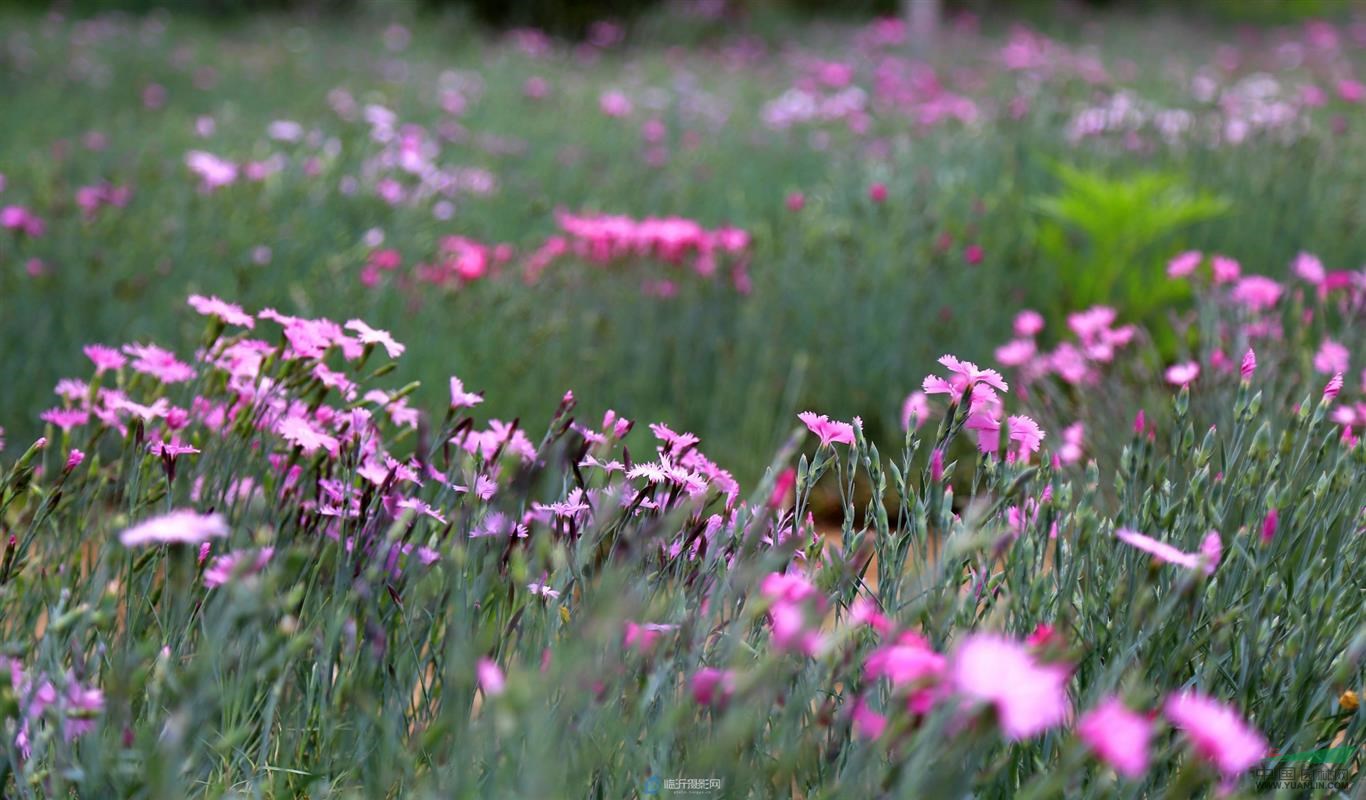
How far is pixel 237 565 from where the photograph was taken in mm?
812

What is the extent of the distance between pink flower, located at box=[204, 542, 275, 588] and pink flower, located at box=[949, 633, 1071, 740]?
18.9 inches

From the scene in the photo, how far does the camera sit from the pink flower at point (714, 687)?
98 cm

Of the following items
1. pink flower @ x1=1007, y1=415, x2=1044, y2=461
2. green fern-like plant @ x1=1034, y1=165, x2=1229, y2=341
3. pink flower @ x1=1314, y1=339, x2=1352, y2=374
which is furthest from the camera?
green fern-like plant @ x1=1034, y1=165, x2=1229, y2=341

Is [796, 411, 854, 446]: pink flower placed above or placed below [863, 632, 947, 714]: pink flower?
below

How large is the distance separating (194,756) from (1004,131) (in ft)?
15.7

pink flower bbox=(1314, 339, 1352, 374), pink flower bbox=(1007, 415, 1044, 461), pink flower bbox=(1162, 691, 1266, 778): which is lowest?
pink flower bbox=(1314, 339, 1352, 374)

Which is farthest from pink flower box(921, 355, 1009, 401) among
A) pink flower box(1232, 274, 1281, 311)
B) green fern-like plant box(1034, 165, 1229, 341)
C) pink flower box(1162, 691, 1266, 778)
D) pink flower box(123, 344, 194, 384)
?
green fern-like plant box(1034, 165, 1229, 341)

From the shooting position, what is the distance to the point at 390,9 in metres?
12.8

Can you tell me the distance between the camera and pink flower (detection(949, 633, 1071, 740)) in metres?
0.68

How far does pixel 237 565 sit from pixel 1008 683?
1.68ft

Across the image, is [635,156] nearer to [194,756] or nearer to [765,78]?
[765,78]

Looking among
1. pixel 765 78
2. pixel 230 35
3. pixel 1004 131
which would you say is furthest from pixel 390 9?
pixel 1004 131

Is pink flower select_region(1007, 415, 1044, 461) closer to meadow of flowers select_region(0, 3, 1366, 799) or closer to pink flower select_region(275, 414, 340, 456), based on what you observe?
meadow of flowers select_region(0, 3, 1366, 799)

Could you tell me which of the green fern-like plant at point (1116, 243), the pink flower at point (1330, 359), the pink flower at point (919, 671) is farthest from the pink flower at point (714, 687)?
the green fern-like plant at point (1116, 243)
